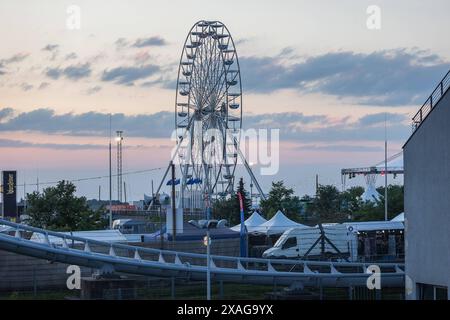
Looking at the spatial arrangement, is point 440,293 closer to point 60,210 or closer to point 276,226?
point 276,226

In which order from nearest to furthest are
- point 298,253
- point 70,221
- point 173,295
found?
point 173,295
point 298,253
point 70,221

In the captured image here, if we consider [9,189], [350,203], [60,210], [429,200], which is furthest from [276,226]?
[350,203]

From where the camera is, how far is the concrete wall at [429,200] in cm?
2205

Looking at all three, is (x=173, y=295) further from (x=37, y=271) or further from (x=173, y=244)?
(x=173, y=244)

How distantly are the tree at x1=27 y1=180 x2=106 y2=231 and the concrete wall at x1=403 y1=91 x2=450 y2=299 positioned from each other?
36.0 metres

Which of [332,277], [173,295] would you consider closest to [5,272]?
[173,295]

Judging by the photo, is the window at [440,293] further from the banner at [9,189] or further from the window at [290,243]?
the banner at [9,189]

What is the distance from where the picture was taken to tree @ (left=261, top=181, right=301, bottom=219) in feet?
290

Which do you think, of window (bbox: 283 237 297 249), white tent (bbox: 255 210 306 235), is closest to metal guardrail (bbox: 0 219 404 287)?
window (bbox: 283 237 297 249)

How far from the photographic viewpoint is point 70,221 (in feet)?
195

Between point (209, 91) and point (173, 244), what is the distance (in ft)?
105

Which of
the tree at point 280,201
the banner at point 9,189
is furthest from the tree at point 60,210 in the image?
the tree at point 280,201
